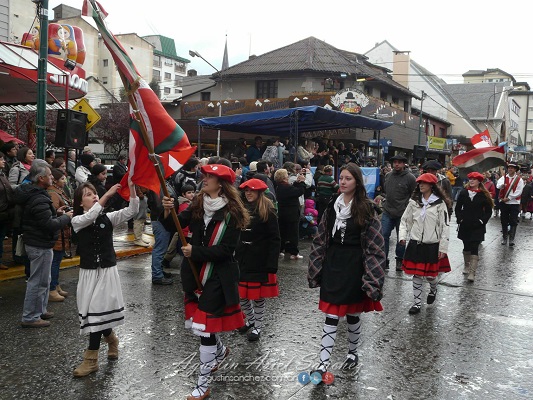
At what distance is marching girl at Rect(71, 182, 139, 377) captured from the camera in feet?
14.3

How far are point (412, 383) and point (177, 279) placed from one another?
443 centimetres

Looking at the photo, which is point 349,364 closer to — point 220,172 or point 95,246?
point 220,172

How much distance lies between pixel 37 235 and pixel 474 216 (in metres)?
6.76

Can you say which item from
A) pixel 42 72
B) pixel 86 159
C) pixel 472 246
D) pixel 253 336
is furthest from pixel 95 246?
pixel 472 246

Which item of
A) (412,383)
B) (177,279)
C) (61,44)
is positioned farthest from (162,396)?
(61,44)

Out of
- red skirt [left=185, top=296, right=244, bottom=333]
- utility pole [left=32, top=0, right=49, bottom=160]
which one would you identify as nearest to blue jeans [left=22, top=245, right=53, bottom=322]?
red skirt [left=185, top=296, right=244, bottom=333]

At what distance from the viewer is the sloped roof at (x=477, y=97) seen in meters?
60.0

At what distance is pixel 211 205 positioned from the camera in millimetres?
4004

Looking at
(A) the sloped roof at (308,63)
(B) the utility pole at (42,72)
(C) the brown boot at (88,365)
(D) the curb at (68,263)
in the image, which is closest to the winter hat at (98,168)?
(B) the utility pole at (42,72)

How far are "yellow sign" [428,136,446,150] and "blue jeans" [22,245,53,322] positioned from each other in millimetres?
37705

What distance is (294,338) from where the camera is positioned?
5.41 meters

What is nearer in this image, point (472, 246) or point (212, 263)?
point (212, 263)

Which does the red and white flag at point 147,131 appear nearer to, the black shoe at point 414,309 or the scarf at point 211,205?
the scarf at point 211,205

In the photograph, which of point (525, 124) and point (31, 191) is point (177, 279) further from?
point (525, 124)
